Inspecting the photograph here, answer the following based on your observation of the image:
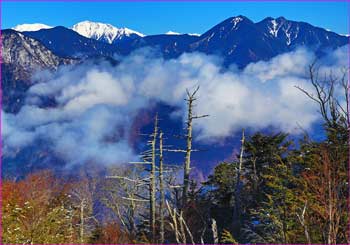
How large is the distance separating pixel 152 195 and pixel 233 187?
4555 mm

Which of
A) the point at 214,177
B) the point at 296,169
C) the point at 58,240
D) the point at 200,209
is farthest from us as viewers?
the point at 214,177

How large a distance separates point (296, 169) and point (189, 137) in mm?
8897

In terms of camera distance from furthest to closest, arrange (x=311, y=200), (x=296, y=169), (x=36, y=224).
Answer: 1. (x=296, y=169)
2. (x=36, y=224)
3. (x=311, y=200)

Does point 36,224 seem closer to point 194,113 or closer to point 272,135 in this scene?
point 194,113

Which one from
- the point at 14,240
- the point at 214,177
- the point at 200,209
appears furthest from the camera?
the point at 214,177

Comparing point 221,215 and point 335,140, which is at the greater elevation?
point 335,140

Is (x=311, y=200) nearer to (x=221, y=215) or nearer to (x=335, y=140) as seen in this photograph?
(x=335, y=140)

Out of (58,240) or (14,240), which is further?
(58,240)

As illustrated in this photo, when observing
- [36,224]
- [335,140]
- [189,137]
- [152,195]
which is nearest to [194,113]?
[189,137]

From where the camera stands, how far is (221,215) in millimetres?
25531

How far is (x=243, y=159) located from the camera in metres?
27.6

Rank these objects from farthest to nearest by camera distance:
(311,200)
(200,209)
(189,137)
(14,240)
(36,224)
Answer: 1. (200,209)
2. (189,137)
3. (36,224)
4. (14,240)
5. (311,200)

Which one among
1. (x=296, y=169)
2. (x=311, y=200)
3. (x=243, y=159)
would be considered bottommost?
(x=311, y=200)

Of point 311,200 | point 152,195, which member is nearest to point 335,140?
point 311,200
